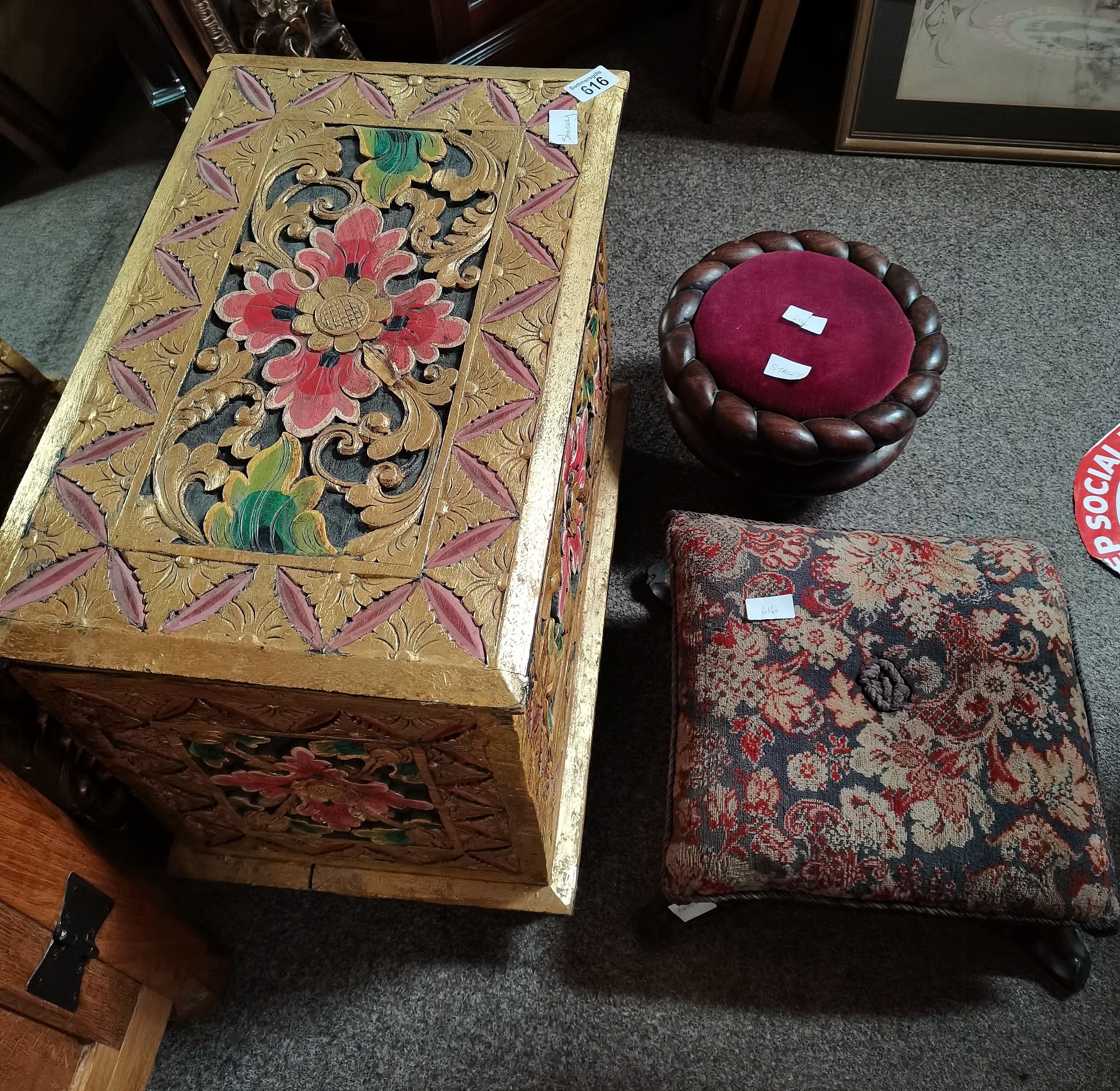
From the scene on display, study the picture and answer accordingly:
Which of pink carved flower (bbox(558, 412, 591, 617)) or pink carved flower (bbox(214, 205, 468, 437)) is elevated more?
pink carved flower (bbox(214, 205, 468, 437))

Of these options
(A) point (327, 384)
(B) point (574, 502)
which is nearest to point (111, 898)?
(A) point (327, 384)

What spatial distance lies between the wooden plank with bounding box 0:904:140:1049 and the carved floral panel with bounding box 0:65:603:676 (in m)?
0.33

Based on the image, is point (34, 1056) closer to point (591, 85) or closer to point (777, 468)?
point (777, 468)

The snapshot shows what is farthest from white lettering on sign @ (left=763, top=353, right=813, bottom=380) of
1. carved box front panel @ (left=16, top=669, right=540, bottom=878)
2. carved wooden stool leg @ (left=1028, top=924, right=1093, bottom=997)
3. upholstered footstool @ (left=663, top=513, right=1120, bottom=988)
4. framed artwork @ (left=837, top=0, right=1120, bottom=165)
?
framed artwork @ (left=837, top=0, right=1120, bottom=165)

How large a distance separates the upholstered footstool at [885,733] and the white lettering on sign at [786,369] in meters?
0.27

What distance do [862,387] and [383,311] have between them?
77cm

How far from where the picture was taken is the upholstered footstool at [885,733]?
1.19 metres

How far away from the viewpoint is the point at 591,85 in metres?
1.39

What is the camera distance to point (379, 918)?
161 cm

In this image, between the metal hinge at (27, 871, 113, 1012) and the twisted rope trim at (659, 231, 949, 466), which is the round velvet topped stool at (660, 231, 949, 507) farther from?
the metal hinge at (27, 871, 113, 1012)

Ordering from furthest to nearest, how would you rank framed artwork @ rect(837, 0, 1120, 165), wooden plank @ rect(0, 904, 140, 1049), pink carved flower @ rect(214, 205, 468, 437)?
framed artwork @ rect(837, 0, 1120, 165), pink carved flower @ rect(214, 205, 468, 437), wooden plank @ rect(0, 904, 140, 1049)

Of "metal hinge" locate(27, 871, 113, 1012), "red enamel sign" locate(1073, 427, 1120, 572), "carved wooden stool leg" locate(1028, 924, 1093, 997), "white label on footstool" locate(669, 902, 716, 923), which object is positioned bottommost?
"carved wooden stool leg" locate(1028, 924, 1093, 997)

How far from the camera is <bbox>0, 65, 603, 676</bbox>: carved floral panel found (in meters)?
1.02

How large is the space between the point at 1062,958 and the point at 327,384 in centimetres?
138
